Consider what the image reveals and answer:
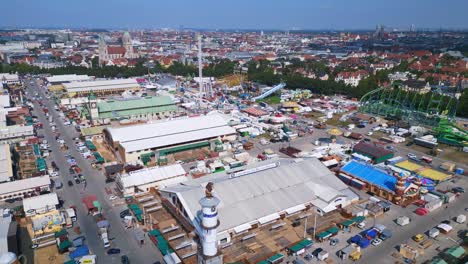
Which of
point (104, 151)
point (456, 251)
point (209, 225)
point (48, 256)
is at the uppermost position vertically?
point (209, 225)

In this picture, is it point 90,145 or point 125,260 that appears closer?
point 125,260

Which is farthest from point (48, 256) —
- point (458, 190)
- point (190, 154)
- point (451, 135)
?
point (451, 135)

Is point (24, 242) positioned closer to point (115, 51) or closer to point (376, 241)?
point (376, 241)

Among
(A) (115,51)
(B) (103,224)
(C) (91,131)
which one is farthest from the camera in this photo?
(A) (115,51)

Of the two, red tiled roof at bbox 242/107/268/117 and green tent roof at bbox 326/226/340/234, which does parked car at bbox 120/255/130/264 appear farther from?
red tiled roof at bbox 242/107/268/117

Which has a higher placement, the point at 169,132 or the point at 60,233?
the point at 169,132

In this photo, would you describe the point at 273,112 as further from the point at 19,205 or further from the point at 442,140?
the point at 19,205

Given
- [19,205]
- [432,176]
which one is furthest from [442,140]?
[19,205]
